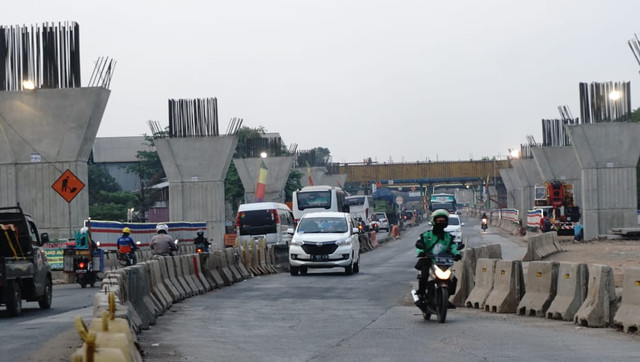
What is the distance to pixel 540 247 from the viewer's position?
39.8m

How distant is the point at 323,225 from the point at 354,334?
17.1 metres

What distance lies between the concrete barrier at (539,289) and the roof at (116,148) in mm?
109053

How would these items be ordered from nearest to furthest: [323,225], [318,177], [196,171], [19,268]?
[19,268]
[323,225]
[196,171]
[318,177]

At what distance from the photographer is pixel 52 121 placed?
128 ft

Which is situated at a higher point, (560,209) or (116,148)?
(116,148)

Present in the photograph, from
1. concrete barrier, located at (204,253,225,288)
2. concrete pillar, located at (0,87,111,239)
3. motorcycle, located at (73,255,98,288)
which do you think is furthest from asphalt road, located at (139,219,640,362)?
concrete pillar, located at (0,87,111,239)

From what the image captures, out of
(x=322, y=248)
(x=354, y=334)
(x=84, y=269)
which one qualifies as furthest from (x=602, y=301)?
(x=84, y=269)

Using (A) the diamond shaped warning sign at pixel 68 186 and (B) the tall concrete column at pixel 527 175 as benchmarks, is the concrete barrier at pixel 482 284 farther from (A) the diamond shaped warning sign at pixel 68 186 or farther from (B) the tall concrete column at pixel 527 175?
(B) the tall concrete column at pixel 527 175

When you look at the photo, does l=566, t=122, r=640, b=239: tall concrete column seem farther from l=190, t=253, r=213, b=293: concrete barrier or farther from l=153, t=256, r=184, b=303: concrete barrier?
l=153, t=256, r=184, b=303: concrete barrier

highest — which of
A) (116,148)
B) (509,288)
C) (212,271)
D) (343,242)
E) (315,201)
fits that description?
(116,148)

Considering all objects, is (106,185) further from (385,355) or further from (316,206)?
(385,355)

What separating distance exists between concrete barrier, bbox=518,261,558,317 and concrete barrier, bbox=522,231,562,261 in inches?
811

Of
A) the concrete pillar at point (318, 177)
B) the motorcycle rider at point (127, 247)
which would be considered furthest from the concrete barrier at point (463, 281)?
the concrete pillar at point (318, 177)

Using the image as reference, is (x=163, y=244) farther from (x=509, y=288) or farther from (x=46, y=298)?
(x=509, y=288)
